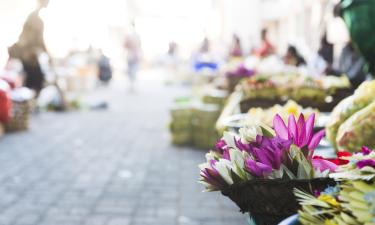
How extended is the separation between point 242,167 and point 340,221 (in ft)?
1.48

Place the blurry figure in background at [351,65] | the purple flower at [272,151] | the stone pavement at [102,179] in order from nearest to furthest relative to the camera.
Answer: the purple flower at [272,151] < the stone pavement at [102,179] < the blurry figure in background at [351,65]

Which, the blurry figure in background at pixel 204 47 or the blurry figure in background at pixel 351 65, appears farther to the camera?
the blurry figure in background at pixel 204 47

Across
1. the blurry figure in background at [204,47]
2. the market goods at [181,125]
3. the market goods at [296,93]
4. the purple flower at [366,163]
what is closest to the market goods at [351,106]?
the purple flower at [366,163]

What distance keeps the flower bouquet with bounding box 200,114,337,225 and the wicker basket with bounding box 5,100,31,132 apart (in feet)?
26.8

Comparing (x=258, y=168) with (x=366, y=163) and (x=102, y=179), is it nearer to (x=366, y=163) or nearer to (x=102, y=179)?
(x=366, y=163)

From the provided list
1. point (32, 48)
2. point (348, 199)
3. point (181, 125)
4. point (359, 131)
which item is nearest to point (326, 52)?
point (181, 125)

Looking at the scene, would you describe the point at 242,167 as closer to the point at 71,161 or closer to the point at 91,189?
the point at 91,189

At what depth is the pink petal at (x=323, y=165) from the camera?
1.84 meters

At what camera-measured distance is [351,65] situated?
7.74 m

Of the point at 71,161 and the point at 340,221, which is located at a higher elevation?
the point at 340,221

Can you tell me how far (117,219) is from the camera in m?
4.70

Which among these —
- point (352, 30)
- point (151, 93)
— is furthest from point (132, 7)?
point (352, 30)

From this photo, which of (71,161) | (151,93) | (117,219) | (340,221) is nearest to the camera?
(340,221)

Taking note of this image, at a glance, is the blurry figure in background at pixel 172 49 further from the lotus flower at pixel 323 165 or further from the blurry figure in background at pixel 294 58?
the lotus flower at pixel 323 165
